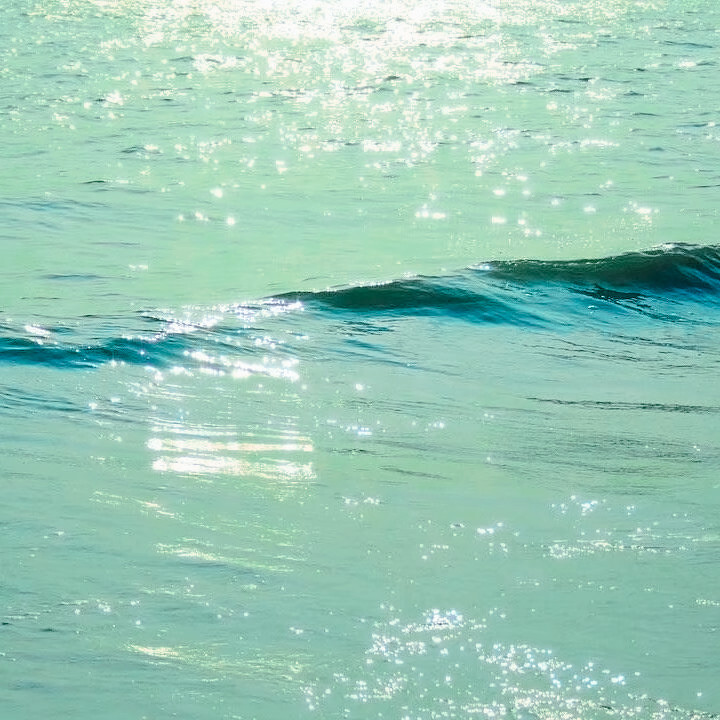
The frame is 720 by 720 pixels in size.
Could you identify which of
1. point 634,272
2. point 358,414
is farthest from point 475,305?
point 358,414

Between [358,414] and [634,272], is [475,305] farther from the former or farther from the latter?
[358,414]

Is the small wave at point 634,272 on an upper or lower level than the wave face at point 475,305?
upper

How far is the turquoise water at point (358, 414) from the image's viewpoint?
3914 mm

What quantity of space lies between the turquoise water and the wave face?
33 mm

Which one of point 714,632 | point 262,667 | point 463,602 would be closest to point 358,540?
point 463,602

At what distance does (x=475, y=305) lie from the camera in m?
8.78

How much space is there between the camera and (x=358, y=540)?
474 centimetres

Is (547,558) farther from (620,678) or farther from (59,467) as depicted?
(59,467)

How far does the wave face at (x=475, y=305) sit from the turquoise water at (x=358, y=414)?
0.11 feet

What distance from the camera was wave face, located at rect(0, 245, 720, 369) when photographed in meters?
7.30

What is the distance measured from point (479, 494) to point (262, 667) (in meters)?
1.62

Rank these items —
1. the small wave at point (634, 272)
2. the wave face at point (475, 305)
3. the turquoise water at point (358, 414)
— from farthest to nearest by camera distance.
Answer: the small wave at point (634, 272) → the wave face at point (475, 305) → the turquoise water at point (358, 414)

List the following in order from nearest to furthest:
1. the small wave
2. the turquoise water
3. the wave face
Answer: the turquoise water < the wave face < the small wave

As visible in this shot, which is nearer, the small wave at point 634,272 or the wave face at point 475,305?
the wave face at point 475,305
